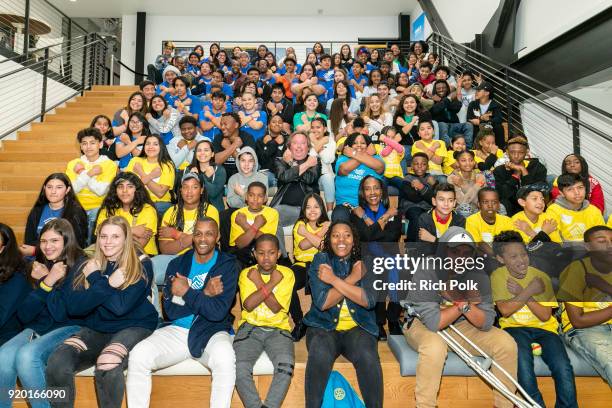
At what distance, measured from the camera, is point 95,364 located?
Answer: 2.54 m

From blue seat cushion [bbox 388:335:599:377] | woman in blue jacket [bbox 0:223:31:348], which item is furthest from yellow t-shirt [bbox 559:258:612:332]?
woman in blue jacket [bbox 0:223:31:348]

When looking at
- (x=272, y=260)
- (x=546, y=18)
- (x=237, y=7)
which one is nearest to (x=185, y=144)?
(x=272, y=260)

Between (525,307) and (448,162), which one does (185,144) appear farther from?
(525,307)

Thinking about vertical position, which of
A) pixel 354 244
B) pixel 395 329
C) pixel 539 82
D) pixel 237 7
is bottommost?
pixel 395 329

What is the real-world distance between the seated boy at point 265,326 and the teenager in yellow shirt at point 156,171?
4.27ft

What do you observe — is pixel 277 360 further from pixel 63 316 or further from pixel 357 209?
pixel 357 209

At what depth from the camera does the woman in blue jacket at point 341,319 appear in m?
2.55

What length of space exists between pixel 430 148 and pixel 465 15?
16.5 feet

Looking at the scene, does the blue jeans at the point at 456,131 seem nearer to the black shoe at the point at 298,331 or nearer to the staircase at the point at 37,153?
the black shoe at the point at 298,331

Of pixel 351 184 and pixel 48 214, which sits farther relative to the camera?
pixel 351 184

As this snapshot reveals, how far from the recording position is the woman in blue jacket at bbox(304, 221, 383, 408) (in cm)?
255

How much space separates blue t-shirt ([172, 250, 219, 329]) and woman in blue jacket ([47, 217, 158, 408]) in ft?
0.55

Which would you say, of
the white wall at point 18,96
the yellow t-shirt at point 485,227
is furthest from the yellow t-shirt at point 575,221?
the white wall at point 18,96

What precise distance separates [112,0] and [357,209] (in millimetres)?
9742
